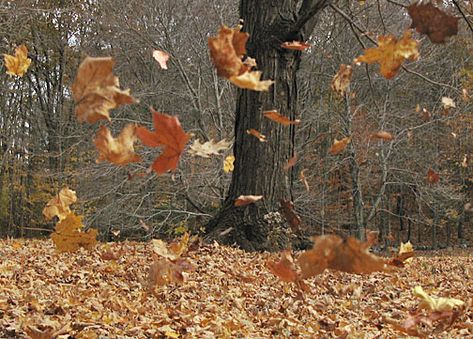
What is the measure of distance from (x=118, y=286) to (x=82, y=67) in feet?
6.82

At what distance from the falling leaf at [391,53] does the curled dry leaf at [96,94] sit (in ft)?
3.04

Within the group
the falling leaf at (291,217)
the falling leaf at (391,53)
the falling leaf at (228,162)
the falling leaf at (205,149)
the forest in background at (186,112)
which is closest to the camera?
the falling leaf at (205,149)

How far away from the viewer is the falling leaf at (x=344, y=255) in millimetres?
1402

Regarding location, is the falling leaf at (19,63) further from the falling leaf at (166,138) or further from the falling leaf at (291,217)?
the falling leaf at (166,138)

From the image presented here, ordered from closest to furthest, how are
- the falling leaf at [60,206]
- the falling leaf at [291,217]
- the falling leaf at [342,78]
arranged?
the falling leaf at [60,206] < the falling leaf at [342,78] < the falling leaf at [291,217]

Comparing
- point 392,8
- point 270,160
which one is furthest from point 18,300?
point 392,8

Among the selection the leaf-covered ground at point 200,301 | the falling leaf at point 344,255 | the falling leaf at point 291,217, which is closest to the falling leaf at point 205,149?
the falling leaf at point 344,255

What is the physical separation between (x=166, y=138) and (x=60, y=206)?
1324 millimetres

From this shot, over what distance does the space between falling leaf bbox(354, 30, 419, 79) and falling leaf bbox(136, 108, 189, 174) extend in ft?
2.63

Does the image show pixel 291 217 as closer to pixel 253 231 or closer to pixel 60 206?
pixel 60 206

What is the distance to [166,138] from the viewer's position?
1.70m

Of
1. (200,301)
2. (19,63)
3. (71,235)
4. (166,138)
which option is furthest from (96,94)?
(19,63)

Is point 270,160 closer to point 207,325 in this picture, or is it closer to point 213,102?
point 207,325

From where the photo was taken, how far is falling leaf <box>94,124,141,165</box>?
1830 mm
